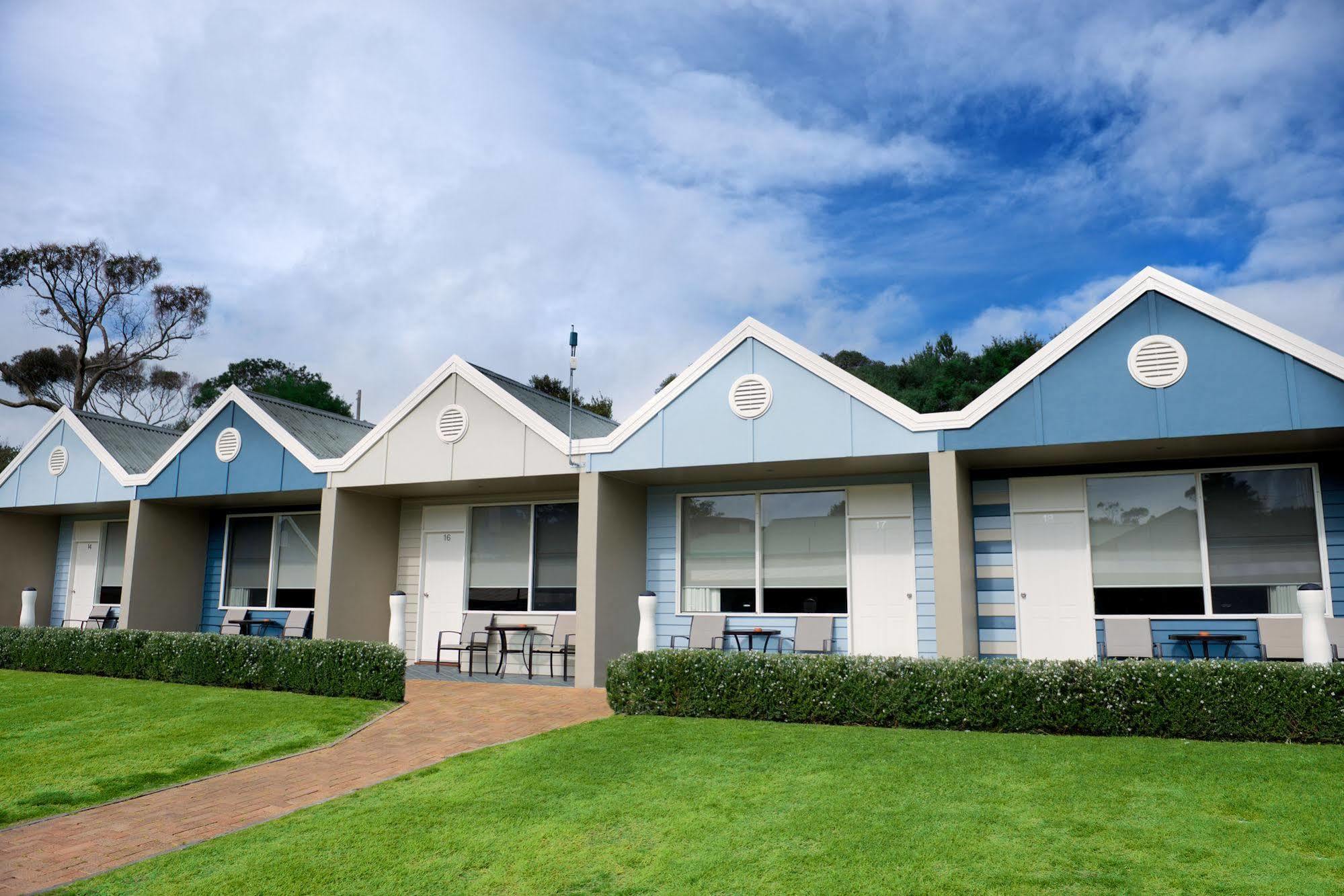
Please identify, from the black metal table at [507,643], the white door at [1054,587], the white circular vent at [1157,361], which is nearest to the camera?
the white circular vent at [1157,361]

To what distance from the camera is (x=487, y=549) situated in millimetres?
15594

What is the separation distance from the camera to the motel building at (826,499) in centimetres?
1046

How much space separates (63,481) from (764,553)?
572 inches

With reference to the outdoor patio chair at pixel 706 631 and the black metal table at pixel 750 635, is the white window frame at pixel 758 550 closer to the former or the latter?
the outdoor patio chair at pixel 706 631

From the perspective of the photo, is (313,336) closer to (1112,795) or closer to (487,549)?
(487,549)

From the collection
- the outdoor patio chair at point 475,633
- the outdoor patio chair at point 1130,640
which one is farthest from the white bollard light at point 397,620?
the outdoor patio chair at point 1130,640

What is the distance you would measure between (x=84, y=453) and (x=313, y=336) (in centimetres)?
2454

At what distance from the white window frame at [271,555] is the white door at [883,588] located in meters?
10.0

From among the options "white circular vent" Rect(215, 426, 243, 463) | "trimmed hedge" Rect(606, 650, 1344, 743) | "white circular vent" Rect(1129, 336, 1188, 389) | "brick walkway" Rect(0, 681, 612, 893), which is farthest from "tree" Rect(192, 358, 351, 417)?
"white circular vent" Rect(1129, 336, 1188, 389)

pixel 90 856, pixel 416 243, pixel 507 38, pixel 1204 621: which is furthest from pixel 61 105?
pixel 1204 621

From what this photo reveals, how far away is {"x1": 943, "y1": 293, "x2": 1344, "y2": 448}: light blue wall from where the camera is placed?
9.76 m

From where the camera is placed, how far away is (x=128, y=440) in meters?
19.0

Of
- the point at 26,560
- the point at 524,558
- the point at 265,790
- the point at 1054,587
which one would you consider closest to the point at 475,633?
the point at 524,558

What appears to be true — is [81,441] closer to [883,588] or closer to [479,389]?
[479,389]
